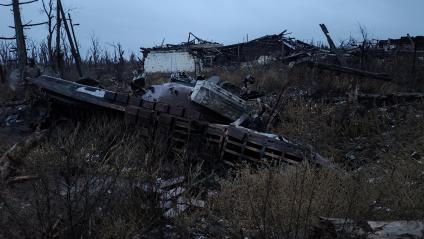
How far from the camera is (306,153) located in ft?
23.1

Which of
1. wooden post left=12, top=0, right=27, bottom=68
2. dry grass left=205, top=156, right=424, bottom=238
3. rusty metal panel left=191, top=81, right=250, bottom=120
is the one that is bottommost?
dry grass left=205, top=156, right=424, bottom=238

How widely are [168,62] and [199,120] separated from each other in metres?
24.7

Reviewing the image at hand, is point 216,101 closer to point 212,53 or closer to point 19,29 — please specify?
point 19,29

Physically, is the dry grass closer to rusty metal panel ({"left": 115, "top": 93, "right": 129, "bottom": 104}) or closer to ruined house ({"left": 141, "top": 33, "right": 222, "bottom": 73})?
rusty metal panel ({"left": 115, "top": 93, "right": 129, "bottom": 104})

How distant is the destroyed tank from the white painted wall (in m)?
21.2

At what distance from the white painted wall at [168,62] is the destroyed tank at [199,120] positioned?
69.4 feet

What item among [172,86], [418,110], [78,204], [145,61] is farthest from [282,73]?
[145,61]

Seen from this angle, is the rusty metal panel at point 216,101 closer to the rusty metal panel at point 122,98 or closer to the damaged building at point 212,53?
the rusty metal panel at point 122,98

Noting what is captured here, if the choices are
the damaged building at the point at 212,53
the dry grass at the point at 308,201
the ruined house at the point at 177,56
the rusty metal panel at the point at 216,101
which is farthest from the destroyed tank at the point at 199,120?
the ruined house at the point at 177,56

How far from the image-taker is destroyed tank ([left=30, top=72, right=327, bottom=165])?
7.68 metres

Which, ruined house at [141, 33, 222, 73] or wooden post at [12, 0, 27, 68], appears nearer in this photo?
wooden post at [12, 0, 27, 68]

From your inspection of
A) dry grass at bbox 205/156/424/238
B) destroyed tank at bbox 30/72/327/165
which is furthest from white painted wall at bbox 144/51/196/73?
dry grass at bbox 205/156/424/238

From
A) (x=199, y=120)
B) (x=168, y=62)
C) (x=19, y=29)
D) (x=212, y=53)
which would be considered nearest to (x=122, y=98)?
(x=199, y=120)

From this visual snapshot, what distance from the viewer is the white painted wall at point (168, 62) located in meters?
31.1
